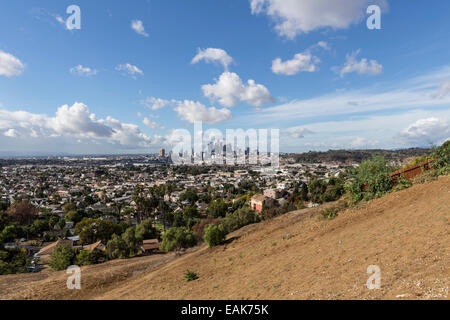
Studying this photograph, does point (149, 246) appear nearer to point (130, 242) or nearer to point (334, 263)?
point (130, 242)

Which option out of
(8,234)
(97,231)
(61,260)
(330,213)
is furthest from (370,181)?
(8,234)

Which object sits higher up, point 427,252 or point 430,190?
point 430,190

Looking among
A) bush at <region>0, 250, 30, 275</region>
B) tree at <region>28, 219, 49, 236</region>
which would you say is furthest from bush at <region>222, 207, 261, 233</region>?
tree at <region>28, 219, 49, 236</region>

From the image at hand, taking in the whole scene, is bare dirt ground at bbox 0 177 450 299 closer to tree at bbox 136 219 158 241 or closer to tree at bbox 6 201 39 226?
tree at bbox 136 219 158 241

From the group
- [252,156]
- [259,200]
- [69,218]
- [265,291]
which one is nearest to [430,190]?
[265,291]
